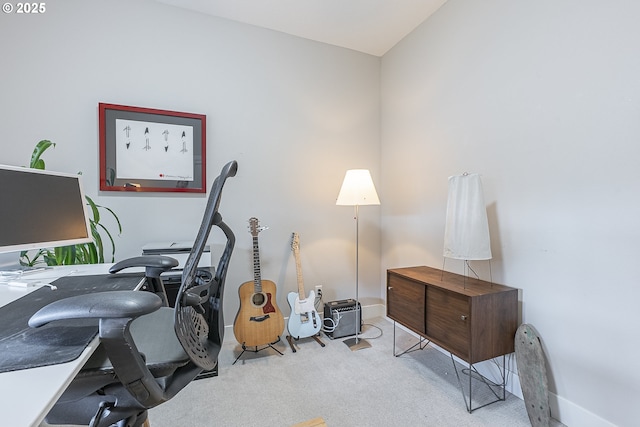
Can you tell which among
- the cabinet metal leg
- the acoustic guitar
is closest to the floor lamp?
the acoustic guitar

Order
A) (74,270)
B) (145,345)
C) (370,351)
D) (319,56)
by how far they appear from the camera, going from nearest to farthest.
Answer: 1. (145,345)
2. (74,270)
3. (370,351)
4. (319,56)

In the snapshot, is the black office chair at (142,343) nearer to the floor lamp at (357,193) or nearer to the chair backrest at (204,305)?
the chair backrest at (204,305)

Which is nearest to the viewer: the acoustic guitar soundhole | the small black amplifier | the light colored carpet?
the light colored carpet

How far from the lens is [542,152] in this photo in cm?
167

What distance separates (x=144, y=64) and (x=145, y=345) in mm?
2190

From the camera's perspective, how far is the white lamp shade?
7.84 feet

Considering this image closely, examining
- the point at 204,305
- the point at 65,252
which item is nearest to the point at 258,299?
the point at 204,305

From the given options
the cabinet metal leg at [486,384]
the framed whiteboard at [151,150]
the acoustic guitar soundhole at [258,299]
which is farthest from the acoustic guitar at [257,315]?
the cabinet metal leg at [486,384]

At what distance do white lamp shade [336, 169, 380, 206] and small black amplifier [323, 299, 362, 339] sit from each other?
0.95m

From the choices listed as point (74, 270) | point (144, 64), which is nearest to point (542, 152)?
point (74, 270)

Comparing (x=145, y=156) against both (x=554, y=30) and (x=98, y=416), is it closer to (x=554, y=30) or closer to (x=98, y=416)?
(x=98, y=416)

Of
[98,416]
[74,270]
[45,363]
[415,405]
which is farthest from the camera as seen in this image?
[415,405]

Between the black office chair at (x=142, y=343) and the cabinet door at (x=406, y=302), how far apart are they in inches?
53.6

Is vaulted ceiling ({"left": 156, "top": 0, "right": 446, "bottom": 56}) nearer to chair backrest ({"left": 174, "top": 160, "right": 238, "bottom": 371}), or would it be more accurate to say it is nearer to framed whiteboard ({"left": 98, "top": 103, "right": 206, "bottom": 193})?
framed whiteboard ({"left": 98, "top": 103, "right": 206, "bottom": 193})
